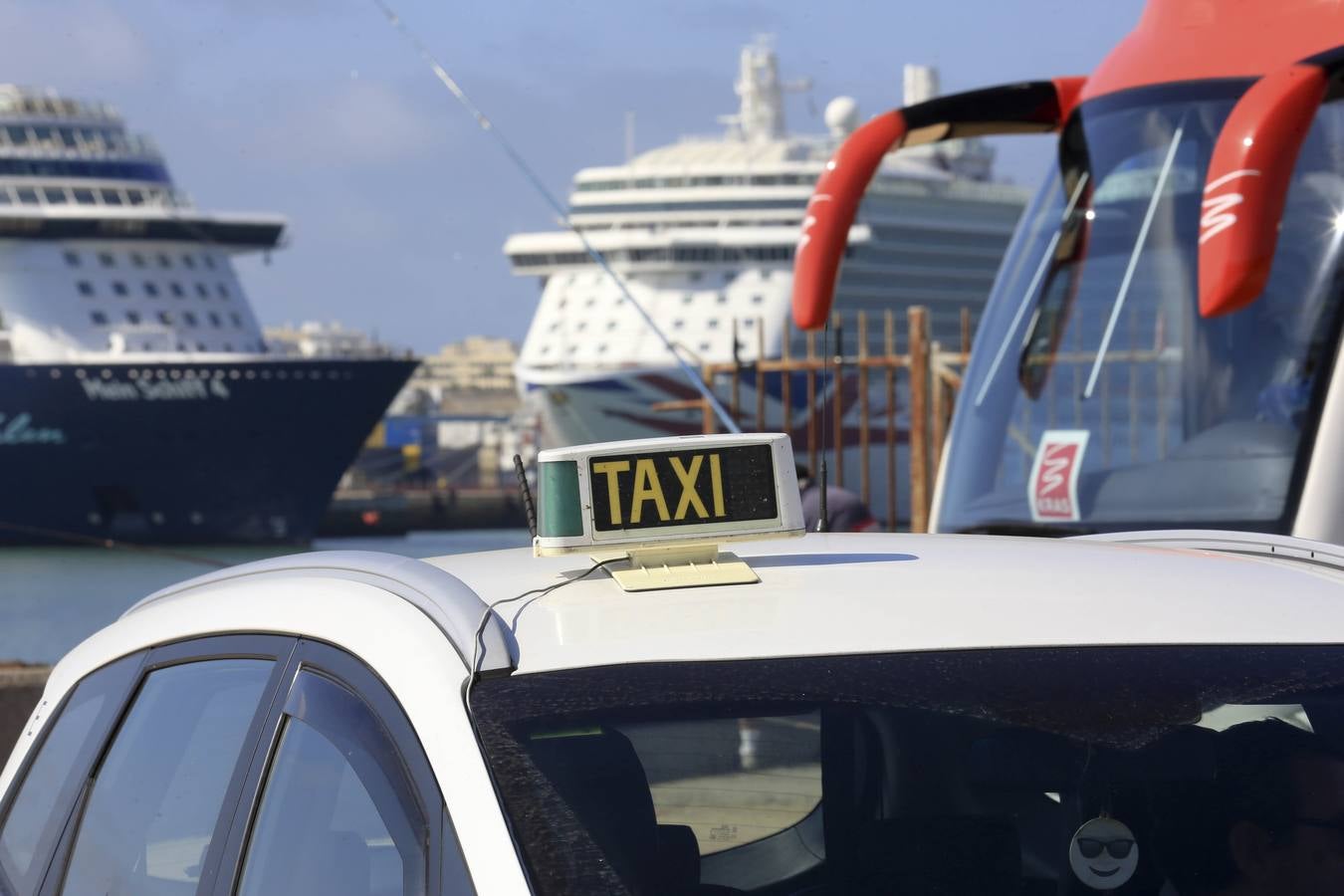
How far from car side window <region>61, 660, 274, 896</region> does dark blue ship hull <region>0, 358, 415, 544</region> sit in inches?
1350

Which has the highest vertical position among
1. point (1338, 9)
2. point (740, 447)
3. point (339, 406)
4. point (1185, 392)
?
point (1338, 9)

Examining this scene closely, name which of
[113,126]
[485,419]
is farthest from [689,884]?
[485,419]

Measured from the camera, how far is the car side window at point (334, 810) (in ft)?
4.64

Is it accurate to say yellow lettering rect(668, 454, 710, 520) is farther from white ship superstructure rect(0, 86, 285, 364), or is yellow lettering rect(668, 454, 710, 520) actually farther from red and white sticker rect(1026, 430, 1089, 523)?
white ship superstructure rect(0, 86, 285, 364)

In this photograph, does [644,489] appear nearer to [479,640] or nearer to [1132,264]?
[479,640]

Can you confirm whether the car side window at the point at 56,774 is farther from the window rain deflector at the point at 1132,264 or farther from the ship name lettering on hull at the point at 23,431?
the ship name lettering on hull at the point at 23,431

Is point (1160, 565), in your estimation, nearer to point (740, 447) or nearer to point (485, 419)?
point (740, 447)

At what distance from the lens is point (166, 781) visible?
182cm

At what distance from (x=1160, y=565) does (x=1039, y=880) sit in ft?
1.23

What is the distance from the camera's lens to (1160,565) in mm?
1758

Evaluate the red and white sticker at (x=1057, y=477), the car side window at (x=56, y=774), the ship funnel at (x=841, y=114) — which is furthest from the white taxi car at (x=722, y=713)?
the ship funnel at (x=841, y=114)

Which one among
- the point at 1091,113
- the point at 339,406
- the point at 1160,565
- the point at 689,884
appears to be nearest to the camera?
the point at 689,884

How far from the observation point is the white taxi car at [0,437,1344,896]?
139 cm

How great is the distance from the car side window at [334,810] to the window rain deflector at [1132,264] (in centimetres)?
383
